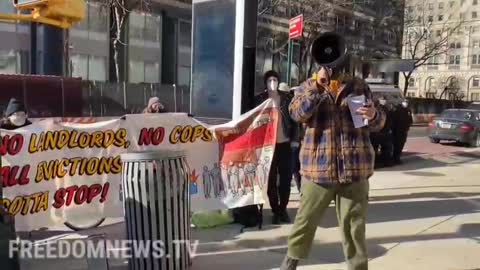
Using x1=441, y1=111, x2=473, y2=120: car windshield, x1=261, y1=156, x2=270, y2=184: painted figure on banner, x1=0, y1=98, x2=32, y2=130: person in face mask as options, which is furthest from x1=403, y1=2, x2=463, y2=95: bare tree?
x1=0, y1=98, x2=32, y2=130: person in face mask

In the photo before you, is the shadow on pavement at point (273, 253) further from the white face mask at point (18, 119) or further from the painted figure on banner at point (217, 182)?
the white face mask at point (18, 119)

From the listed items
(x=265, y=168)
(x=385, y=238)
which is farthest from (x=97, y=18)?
(x=385, y=238)

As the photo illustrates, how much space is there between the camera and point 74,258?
5203mm

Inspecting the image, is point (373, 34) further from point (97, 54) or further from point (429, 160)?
point (429, 160)

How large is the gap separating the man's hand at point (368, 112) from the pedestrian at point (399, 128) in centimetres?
872

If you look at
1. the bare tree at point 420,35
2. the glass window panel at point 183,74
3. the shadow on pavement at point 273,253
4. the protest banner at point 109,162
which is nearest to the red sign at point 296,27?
the protest banner at point 109,162

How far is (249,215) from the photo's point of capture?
6672mm

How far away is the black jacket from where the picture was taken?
6.79 meters

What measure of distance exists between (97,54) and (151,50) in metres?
4.19

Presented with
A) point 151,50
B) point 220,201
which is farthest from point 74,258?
point 151,50

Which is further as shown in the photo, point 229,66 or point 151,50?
point 151,50

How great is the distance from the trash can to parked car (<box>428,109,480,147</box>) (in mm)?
16053

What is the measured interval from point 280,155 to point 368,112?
9.07ft

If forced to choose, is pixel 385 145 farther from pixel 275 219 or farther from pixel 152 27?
pixel 152 27
